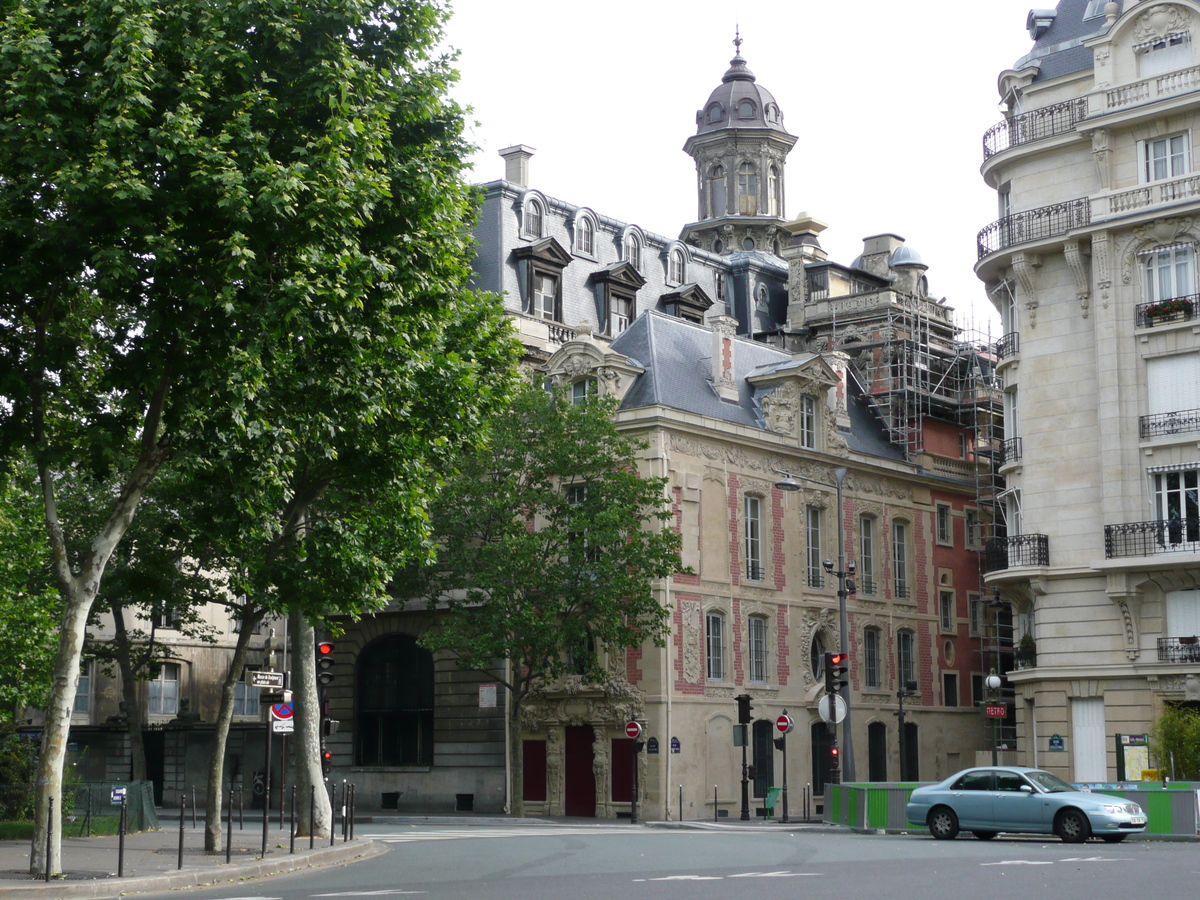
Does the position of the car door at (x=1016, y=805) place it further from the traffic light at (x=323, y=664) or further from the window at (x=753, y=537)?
the window at (x=753, y=537)

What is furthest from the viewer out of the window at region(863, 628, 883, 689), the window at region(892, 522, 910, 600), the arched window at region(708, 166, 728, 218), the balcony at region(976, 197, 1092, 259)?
the arched window at region(708, 166, 728, 218)

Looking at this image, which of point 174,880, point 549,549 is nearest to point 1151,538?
point 549,549

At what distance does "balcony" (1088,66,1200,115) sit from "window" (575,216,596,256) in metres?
20.5

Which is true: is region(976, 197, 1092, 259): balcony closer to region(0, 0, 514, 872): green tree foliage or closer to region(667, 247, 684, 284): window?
region(667, 247, 684, 284): window

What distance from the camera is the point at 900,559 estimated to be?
5538 centimetres

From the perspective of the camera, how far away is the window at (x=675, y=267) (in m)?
59.9

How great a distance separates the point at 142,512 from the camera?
42.6m

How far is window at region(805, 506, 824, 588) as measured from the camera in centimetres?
5159

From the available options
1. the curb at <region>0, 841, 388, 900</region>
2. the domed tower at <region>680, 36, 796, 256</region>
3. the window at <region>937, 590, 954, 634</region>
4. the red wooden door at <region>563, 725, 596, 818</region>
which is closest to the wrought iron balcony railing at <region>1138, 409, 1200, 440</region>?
the red wooden door at <region>563, 725, 596, 818</region>

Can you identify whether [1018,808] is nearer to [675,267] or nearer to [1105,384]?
[1105,384]

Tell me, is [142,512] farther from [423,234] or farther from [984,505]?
[984,505]

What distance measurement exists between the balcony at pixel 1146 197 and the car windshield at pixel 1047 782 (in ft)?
58.3

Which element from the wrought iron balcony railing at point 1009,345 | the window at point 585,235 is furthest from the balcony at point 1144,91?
the window at point 585,235

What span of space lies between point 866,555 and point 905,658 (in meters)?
4.11
